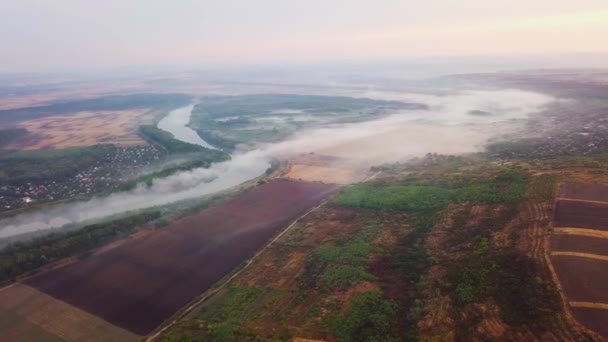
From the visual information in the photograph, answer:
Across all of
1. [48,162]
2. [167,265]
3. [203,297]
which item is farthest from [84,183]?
[203,297]

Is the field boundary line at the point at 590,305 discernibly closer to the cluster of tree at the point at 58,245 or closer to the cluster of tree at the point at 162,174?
the cluster of tree at the point at 58,245

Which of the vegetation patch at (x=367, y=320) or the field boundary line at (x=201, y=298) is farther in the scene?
the field boundary line at (x=201, y=298)

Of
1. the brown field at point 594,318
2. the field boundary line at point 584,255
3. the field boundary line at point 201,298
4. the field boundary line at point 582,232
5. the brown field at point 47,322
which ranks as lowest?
the brown field at point 47,322

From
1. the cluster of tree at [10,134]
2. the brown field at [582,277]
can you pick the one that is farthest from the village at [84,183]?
the brown field at [582,277]

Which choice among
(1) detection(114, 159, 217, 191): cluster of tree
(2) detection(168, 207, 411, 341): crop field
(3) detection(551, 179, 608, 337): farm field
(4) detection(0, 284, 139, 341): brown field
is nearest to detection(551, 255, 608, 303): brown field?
(3) detection(551, 179, 608, 337): farm field

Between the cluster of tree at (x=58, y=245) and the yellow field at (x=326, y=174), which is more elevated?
the yellow field at (x=326, y=174)

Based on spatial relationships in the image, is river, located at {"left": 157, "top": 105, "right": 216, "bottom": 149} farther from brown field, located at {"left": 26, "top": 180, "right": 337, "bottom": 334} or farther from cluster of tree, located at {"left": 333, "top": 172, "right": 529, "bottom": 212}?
cluster of tree, located at {"left": 333, "top": 172, "right": 529, "bottom": 212}

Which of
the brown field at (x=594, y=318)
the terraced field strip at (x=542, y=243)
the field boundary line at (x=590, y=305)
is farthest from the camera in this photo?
the field boundary line at (x=590, y=305)

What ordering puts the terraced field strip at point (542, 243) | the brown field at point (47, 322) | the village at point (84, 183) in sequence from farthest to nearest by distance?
the village at point (84, 183), the brown field at point (47, 322), the terraced field strip at point (542, 243)
